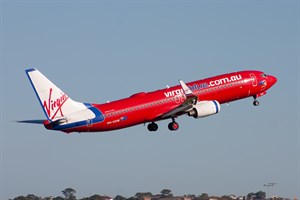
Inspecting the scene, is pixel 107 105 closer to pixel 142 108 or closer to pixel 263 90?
pixel 142 108

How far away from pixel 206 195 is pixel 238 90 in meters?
15.9

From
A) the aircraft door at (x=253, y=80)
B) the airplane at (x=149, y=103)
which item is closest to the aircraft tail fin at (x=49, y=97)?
the airplane at (x=149, y=103)

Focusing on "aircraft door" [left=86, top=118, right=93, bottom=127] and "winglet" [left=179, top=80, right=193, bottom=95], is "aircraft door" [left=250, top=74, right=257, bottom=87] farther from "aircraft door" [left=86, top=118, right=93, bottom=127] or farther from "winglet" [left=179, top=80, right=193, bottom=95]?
"aircraft door" [left=86, top=118, right=93, bottom=127]

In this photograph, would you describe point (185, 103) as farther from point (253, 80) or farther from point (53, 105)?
point (53, 105)

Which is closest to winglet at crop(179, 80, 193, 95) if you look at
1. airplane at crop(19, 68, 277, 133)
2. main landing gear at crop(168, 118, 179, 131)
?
airplane at crop(19, 68, 277, 133)

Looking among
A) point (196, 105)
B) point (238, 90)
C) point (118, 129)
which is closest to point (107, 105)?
point (118, 129)

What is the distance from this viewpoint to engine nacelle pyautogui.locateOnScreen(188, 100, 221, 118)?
130625mm

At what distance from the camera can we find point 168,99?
131 m

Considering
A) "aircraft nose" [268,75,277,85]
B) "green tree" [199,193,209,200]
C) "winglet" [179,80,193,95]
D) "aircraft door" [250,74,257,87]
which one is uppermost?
"aircraft nose" [268,75,277,85]

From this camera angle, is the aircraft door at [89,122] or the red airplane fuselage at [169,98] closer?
the aircraft door at [89,122]

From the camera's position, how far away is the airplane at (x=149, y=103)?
12100cm

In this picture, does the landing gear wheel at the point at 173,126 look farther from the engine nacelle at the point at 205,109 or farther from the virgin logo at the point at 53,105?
the virgin logo at the point at 53,105

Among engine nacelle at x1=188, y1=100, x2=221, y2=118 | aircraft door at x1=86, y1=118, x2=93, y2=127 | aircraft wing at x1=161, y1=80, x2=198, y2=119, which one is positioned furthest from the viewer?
engine nacelle at x1=188, y1=100, x2=221, y2=118

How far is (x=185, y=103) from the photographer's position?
425ft
